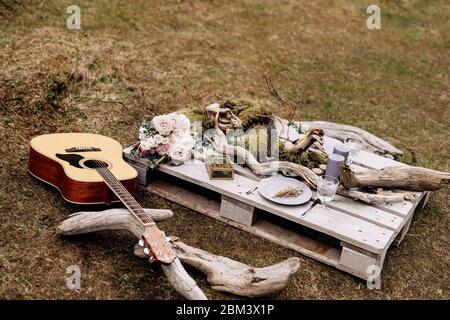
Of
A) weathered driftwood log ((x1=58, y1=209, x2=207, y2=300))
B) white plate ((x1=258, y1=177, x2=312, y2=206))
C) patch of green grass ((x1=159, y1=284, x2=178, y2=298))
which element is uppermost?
white plate ((x1=258, y1=177, x2=312, y2=206))

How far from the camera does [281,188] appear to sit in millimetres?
4281

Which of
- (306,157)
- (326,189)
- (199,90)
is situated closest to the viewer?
(326,189)

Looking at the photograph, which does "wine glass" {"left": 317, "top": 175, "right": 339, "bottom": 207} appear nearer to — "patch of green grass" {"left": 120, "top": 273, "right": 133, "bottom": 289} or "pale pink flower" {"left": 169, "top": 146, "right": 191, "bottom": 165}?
"pale pink flower" {"left": 169, "top": 146, "right": 191, "bottom": 165}

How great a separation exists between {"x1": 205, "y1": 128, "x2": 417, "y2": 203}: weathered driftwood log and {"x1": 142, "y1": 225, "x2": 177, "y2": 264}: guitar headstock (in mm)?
1308

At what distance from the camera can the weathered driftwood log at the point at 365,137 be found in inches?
206

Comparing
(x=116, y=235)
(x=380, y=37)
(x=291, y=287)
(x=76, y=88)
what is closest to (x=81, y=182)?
(x=116, y=235)

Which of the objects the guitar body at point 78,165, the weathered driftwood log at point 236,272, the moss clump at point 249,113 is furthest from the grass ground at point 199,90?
the moss clump at point 249,113

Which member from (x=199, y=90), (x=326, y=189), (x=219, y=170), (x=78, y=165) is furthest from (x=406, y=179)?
(x=199, y=90)

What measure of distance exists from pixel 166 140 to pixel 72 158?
2.52 ft

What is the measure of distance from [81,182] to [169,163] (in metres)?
0.81

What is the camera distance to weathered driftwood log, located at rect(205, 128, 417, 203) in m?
4.24

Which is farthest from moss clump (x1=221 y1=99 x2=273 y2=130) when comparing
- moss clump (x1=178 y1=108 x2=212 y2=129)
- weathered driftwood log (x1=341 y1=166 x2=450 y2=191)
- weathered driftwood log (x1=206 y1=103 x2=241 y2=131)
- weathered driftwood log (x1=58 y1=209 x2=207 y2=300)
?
weathered driftwood log (x1=58 y1=209 x2=207 y2=300)

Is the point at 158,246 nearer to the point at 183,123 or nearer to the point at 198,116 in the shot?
the point at 183,123

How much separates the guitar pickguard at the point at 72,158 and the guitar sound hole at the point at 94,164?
0.06 meters
